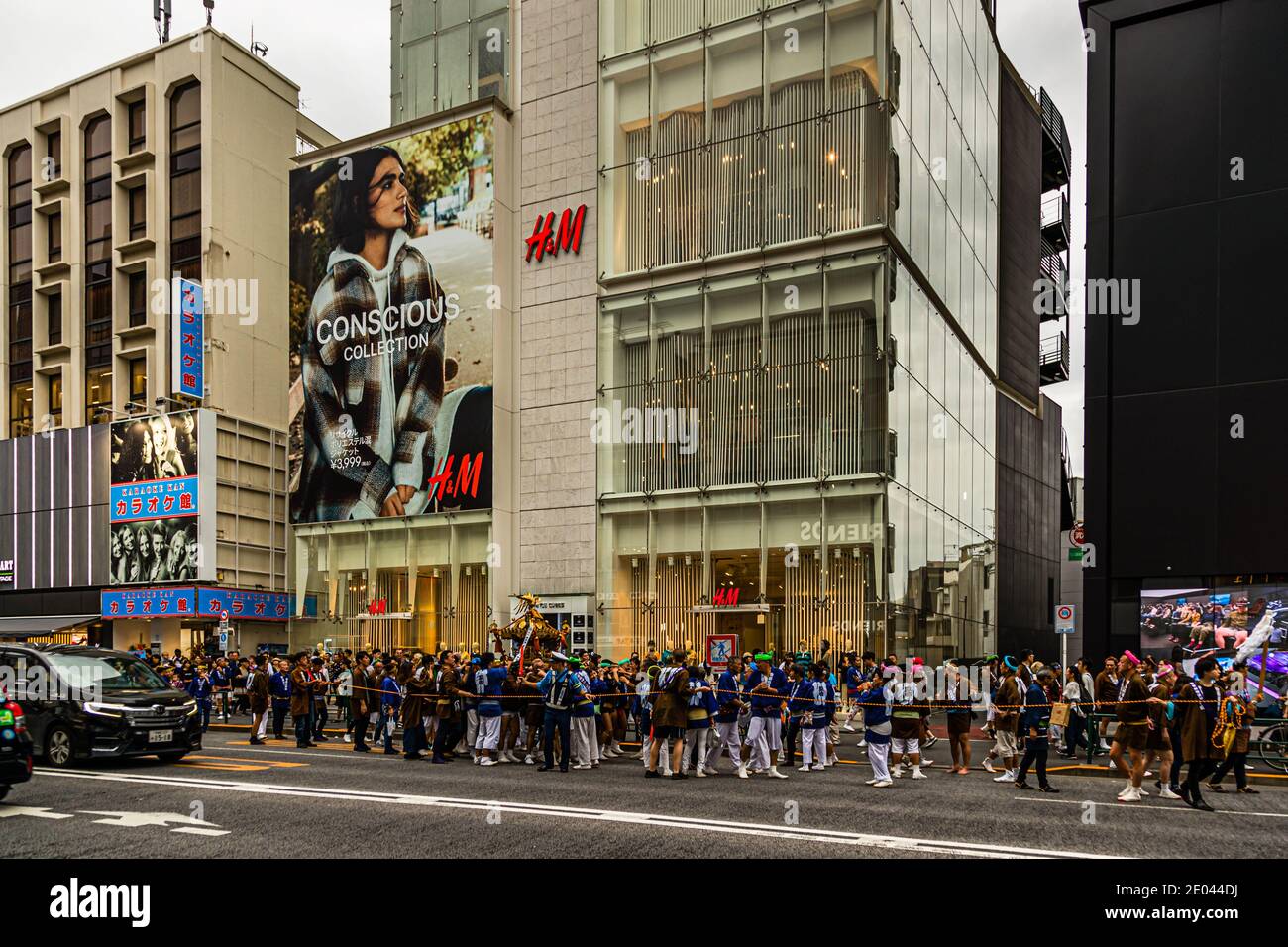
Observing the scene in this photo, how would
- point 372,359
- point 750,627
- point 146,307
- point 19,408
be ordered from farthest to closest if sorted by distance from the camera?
point 19,408
point 146,307
point 372,359
point 750,627

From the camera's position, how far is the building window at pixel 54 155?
49.6 m

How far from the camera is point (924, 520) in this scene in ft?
109

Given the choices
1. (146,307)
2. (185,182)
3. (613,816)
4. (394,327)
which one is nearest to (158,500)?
(146,307)

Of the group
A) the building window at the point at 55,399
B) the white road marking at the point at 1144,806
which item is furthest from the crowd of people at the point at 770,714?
the building window at the point at 55,399

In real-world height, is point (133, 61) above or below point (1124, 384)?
above

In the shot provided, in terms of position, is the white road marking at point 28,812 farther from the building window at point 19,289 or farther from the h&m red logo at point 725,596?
the building window at point 19,289

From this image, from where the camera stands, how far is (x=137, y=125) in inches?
1869

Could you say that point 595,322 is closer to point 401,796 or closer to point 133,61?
point 401,796

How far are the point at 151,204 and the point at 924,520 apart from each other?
1375 inches

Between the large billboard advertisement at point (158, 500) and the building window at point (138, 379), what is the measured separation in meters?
2.48

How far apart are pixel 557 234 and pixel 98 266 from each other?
962 inches

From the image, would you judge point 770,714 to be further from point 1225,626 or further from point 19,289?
point 19,289
